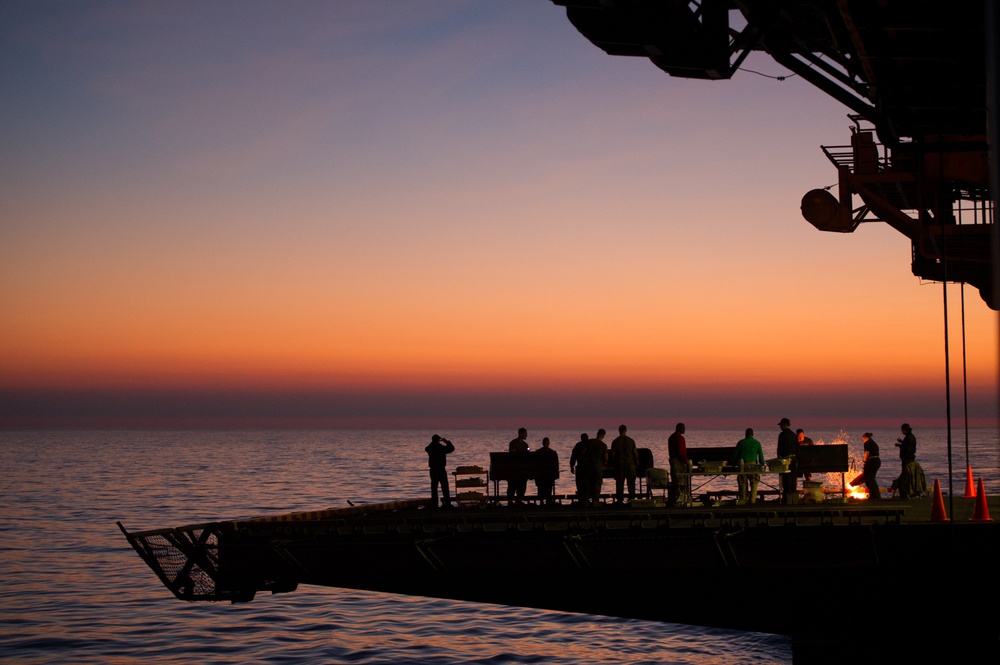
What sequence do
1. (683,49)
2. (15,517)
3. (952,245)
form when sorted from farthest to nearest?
1. (15,517)
2. (952,245)
3. (683,49)

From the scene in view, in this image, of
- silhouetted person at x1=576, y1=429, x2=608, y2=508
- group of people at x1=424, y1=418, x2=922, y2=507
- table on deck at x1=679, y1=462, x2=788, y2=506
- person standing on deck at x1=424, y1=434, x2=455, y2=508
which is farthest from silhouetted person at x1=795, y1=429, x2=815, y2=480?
person standing on deck at x1=424, y1=434, x2=455, y2=508

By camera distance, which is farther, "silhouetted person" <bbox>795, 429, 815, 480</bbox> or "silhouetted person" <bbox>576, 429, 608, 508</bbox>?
"silhouetted person" <bbox>576, 429, 608, 508</bbox>

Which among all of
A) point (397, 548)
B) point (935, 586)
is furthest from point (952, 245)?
point (397, 548)

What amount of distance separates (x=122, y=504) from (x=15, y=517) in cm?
848

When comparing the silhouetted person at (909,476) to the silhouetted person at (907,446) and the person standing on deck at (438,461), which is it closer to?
the silhouetted person at (907,446)

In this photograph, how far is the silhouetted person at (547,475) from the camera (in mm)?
25047

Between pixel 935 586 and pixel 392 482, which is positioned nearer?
pixel 935 586

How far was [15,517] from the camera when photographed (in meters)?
65.4

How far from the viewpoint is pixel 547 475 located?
2534 cm

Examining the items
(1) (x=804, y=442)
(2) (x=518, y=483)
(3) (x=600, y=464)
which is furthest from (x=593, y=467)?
(1) (x=804, y=442)

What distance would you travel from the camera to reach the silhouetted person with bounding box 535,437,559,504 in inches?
986

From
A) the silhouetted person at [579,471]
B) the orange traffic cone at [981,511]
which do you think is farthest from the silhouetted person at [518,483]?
the orange traffic cone at [981,511]

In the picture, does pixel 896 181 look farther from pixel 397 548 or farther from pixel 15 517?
pixel 15 517

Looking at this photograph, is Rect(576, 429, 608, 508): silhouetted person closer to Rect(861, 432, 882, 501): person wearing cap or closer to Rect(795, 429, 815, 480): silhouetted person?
Rect(795, 429, 815, 480): silhouetted person
